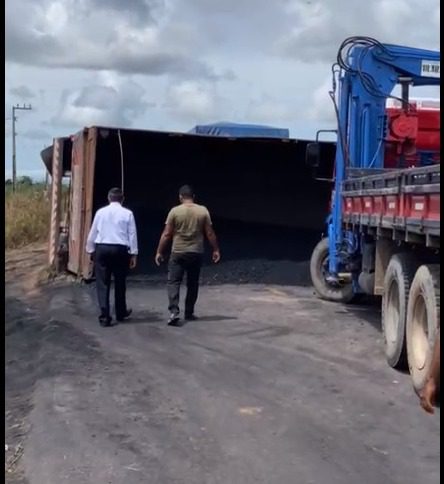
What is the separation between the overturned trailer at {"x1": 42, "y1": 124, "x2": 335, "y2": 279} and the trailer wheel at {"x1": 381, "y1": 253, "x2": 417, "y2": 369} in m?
6.78

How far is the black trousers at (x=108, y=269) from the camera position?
1165 cm

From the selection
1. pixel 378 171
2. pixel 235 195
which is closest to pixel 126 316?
pixel 378 171

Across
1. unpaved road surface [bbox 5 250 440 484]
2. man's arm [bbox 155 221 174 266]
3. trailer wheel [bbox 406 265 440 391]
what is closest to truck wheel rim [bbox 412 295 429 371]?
trailer wheel [bbox 406 265 440 391]

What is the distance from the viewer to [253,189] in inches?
708

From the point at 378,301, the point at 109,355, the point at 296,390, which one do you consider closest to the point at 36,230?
the point at 378,301

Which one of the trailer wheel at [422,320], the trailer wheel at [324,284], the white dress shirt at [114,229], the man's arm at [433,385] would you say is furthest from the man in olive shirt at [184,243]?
the man's arm at [433,385]

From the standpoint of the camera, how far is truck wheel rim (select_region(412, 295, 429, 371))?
27.5 feet

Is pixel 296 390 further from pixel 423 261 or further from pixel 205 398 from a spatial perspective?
pixel 423 261

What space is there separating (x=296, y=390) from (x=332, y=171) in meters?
Result: 5.99

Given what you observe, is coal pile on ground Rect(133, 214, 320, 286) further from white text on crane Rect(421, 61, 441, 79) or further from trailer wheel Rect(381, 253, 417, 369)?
trailer wheel Rect(381, 253, 417, 369)

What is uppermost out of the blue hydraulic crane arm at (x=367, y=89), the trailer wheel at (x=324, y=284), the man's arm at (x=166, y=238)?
the blue hydraulic crane arm at (x=367, y=89)

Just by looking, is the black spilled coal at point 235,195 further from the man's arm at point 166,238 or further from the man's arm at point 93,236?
the man's arm at point 93,236

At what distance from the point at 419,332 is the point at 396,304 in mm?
1169

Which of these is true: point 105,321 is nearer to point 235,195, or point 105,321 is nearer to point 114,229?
point 114,229
